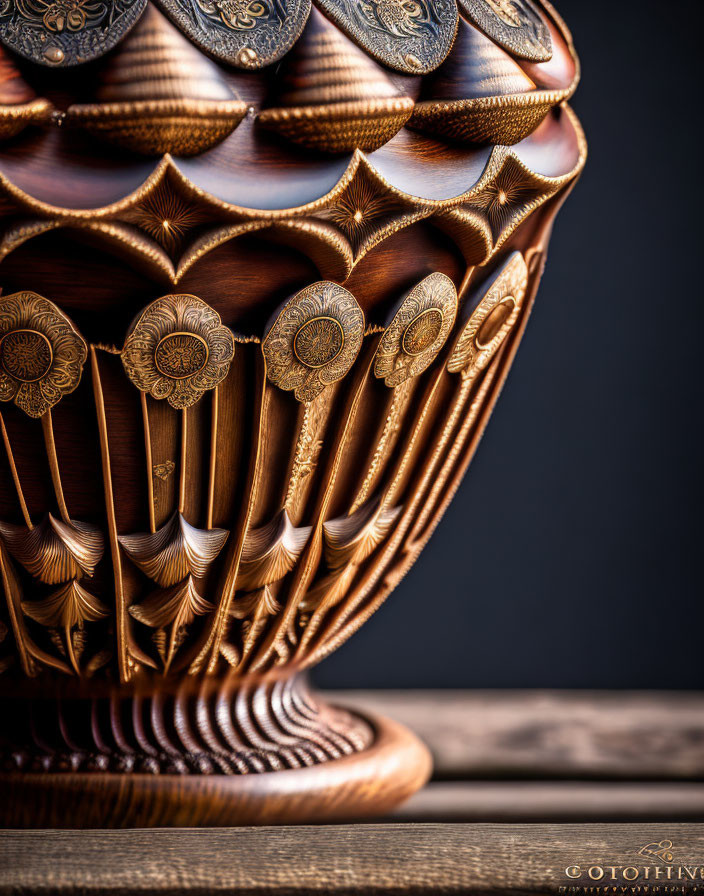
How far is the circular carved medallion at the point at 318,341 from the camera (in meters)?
0.42

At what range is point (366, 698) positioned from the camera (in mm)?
841

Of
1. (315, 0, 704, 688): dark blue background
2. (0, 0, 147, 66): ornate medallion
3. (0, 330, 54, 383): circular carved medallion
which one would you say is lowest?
(315, 0, 704, 688): dark blue background

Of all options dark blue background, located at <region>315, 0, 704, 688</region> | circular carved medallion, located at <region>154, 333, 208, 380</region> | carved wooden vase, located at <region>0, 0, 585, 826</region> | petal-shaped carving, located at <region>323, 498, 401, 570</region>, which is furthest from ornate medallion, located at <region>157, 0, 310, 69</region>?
dark blue background, located at <region>315, 0, 704, 688</region>

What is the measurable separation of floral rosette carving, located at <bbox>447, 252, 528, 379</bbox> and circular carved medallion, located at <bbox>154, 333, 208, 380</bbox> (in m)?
0.12

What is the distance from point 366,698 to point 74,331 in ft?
1.70

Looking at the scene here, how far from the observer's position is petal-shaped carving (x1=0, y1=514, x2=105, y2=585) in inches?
17.6

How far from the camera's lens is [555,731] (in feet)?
2.43

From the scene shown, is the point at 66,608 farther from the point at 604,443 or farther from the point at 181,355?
the point at 604,443

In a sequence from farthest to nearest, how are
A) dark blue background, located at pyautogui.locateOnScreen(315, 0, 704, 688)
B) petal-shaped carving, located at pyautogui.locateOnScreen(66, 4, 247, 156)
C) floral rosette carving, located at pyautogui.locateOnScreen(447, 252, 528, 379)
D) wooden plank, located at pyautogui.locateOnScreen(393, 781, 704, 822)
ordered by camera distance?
dark blue background, located at pyautogui.locateOnScreen(315, 0, 704, 688) < wooden plank, located at pyautogui.locateOnScreen(393, 781, 704, 822) < floral rosette carving, located at pyautogui.locateOnScreen(447, 252, 528, 379) < petal-shaped carving, located at pyautogui.locateOnScreen(66, 4, 247, 156)

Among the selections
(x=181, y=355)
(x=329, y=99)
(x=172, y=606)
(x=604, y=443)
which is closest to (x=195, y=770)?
(x=172, y=606)

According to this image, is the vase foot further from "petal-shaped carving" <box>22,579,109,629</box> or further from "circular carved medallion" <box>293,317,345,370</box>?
"circular carved medallion" <box>293,317,345,370</box>

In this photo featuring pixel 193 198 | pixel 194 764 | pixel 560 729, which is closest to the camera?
pixel 193 198

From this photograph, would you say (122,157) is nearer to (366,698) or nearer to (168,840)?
(168,840)

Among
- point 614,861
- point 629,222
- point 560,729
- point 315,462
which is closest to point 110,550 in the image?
point 315,462
